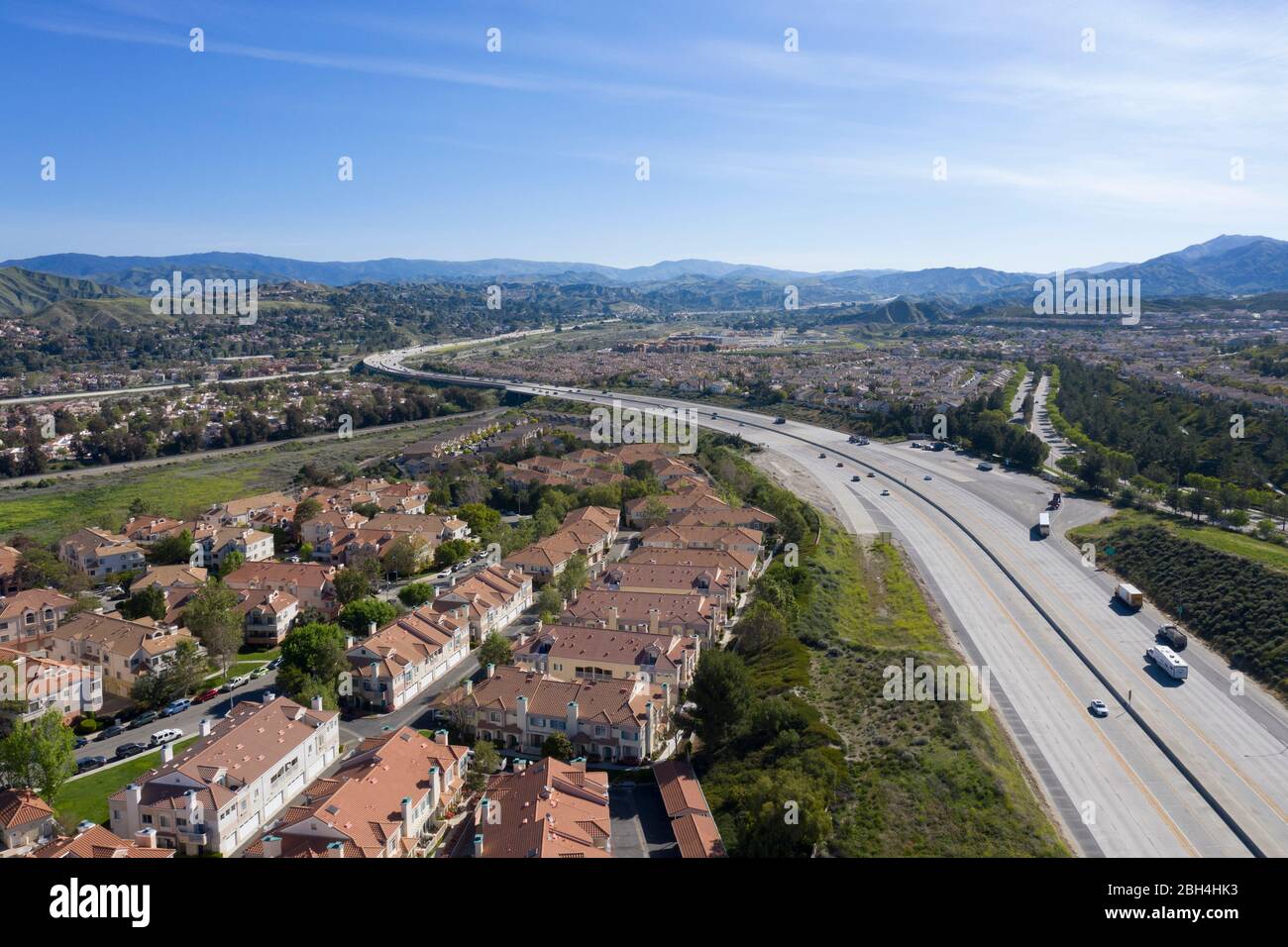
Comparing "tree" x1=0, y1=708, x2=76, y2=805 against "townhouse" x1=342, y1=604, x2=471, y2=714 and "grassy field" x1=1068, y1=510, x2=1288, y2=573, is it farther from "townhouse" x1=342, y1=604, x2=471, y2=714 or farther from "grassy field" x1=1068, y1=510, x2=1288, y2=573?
"grassy field" x1=1068, y1=510, x2=1288, y2=573

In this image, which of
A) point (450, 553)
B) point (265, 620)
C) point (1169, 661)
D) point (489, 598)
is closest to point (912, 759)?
point (1169, 661)

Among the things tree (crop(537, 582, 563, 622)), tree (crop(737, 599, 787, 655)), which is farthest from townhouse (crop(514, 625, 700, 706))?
tree (crop(537, 582, 563, 622))

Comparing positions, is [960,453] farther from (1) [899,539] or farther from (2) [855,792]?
(2) [855,792]

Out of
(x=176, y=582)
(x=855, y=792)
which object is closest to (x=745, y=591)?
(x=855, y=792)

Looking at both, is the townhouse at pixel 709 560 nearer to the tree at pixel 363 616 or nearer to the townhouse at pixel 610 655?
the townhouse at pixel 610 655

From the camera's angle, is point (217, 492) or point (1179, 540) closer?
point (1179, 540)
